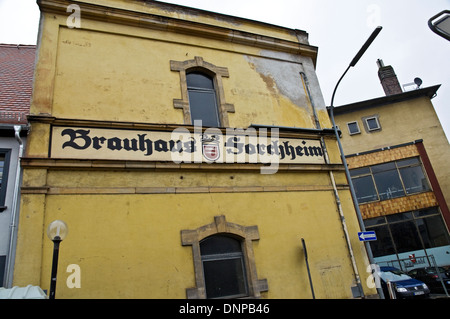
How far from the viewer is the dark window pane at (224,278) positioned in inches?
307

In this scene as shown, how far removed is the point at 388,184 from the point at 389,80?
9417 mm

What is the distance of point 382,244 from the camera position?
883 inches

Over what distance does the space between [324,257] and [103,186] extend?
589 cm

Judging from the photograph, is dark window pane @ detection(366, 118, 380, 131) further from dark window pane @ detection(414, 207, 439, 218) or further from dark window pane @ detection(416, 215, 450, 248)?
dark window pane @ detection(416, 215, 450, 248)

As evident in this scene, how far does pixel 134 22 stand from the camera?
9.99m

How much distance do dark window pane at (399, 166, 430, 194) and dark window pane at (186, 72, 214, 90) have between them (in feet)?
61.6

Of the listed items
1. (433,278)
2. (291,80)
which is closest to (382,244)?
(433,278)

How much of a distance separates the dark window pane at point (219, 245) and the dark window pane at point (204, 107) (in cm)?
329

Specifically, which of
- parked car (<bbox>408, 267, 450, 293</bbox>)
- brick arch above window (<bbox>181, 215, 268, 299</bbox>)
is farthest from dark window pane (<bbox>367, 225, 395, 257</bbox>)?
brick arch above window (<bbox>181, 215, 268, 299</bbox>)

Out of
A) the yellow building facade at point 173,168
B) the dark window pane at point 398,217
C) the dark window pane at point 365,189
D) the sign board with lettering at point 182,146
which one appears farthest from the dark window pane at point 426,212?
the sign board with lettering at point 182,146

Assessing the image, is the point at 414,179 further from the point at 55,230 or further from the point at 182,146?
the point at 55,230

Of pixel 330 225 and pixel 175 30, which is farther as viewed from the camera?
pixel 175 30
